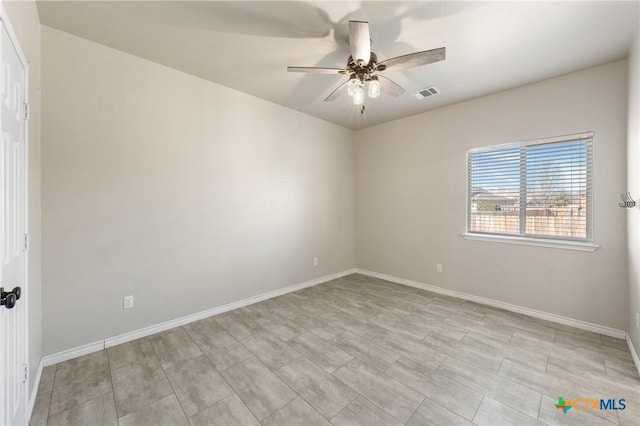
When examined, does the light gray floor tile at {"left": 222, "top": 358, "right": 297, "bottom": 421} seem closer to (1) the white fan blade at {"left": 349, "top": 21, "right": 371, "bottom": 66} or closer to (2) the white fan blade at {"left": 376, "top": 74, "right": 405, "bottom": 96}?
(1) the white fan blade at {"left": 349, "top": 21, "right": 371, "bottom": 66}

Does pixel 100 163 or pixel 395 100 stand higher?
pixel 395 100

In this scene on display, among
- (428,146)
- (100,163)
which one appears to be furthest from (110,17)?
(428,146)

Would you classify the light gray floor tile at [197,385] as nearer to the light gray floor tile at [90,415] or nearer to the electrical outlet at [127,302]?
the light gray floor tile at [90,415]

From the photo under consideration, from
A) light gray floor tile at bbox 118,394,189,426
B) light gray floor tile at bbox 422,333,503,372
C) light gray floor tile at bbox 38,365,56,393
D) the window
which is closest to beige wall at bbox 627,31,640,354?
the window

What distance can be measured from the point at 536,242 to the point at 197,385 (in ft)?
12.8

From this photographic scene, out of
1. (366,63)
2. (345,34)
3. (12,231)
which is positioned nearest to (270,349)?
(12,231)

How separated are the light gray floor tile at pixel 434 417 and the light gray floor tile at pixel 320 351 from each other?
69 centimetres

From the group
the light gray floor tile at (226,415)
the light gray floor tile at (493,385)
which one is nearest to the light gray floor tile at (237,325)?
the light gray floor tile at (226,415)

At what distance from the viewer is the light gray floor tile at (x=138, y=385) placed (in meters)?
1.79

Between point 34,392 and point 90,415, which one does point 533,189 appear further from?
point 34,392

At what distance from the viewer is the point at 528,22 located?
82.7 inches

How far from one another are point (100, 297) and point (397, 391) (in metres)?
2.76

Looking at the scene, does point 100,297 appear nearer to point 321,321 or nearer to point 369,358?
point 321,321

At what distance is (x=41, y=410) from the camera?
1.71m
